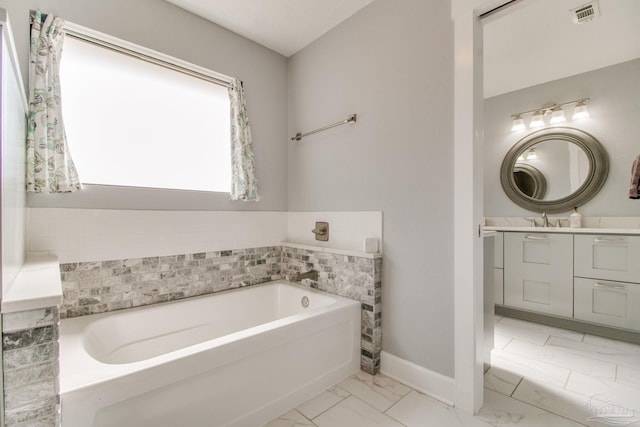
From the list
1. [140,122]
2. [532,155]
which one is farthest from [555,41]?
[140,122]

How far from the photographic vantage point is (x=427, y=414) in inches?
56.1

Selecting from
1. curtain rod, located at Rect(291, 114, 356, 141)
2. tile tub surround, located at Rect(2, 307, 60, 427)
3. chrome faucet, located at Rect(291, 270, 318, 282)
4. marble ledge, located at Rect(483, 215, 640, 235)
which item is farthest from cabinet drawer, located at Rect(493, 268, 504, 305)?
tile tub surround, located at Rect(2, 307, 60, 427)

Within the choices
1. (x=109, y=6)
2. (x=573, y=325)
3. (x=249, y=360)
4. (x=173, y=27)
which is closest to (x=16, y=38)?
(x=109, y=6)

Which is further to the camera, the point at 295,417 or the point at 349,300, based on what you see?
the point at 349,300

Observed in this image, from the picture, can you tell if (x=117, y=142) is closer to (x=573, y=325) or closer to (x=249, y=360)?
(x=249, y=360)

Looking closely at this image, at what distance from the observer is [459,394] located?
147 centimetres

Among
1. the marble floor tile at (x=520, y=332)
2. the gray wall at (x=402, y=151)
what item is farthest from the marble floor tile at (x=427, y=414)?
the marble floor tile at (x=520, y=332)

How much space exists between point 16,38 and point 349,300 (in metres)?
2.31

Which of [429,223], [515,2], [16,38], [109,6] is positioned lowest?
[429,223]

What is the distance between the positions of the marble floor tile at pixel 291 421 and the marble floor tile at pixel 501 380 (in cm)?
113

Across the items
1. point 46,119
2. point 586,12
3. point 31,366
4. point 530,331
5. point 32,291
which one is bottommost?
point 530,331

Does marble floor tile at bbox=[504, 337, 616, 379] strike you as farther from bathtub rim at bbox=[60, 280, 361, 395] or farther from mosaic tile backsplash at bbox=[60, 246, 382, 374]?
bathtub rim at bbox=[60, 280, 361, 395]

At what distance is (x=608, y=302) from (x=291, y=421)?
2764 millimetres

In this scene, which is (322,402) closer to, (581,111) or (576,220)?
(576,220)
